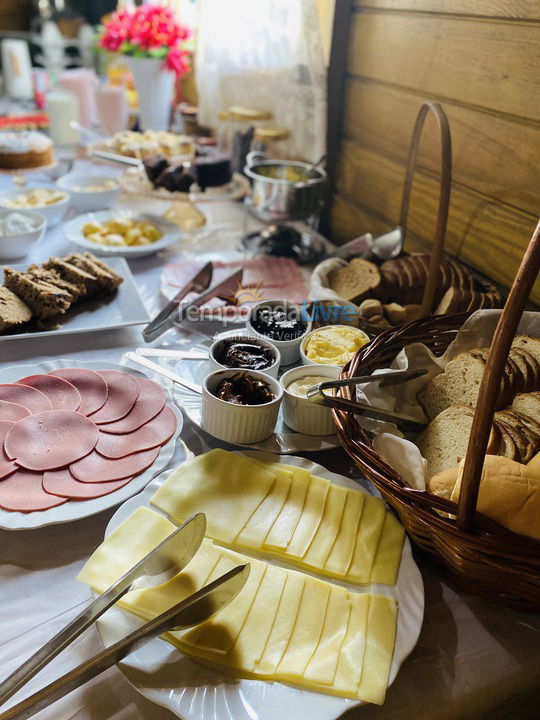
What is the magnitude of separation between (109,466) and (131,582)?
9.1 inches

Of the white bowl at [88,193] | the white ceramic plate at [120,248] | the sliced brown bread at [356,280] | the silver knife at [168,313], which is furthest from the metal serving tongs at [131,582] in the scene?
the white bowl at [88,193]

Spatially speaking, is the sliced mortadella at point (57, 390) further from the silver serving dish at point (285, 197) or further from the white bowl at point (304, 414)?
the silver serving dish at point (285, 197)

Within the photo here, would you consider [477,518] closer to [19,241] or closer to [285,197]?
[285,197]

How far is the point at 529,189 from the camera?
1.12 m

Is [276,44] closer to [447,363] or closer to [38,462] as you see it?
[447,363]

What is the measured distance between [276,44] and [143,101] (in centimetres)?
83

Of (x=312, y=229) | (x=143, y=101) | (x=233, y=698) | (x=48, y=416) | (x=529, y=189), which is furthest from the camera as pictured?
(x=143, y=101)

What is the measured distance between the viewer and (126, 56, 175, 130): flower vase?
7.83 feet

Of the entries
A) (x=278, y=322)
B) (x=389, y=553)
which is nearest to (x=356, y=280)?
(x=278, y=322)

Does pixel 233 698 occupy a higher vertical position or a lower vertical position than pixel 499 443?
lower

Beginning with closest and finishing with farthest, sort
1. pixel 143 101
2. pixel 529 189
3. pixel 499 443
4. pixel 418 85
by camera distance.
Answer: pixel 499 443, pixel 529 189, pixel 418 85, pixel 143 101

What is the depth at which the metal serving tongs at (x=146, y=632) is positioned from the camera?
51 centimetres

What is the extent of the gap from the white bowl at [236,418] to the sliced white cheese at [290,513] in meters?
0.09

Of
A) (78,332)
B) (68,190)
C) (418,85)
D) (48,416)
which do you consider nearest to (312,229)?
A: (418,85)
